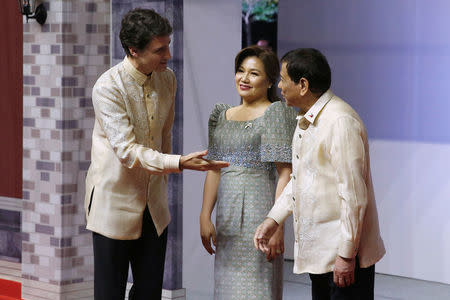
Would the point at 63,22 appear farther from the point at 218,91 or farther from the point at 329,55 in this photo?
the point at 329,55

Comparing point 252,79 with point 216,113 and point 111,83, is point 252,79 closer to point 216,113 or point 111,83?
point 216,113

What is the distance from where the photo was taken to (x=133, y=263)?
11.8ft

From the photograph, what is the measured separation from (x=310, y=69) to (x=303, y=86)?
7cm

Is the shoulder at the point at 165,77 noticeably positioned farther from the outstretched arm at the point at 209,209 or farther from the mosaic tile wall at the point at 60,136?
the mosaic tile wall at the point at 60,136

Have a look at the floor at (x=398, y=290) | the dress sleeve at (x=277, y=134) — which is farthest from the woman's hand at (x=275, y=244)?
the floor at (x=398, y=290)

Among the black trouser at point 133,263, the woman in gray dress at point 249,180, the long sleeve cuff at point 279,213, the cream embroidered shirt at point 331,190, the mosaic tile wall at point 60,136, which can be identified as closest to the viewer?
the cream embroidered shirt at point 331,190

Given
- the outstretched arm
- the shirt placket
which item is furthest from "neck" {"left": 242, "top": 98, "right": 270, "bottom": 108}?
the shirt placket

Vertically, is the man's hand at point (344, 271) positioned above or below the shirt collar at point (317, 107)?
below

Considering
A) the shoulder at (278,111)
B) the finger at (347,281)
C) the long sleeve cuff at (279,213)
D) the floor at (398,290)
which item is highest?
the shoulder at (278,111)

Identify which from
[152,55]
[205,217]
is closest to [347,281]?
[205,217]

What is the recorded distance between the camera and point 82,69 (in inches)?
203

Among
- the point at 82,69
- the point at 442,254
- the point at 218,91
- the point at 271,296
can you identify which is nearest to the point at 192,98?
the point at 218,91

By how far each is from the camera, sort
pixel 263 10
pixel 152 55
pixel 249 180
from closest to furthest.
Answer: pixel 152 55
pixel 249 180
pixel 263 10

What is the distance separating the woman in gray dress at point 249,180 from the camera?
143 inches
